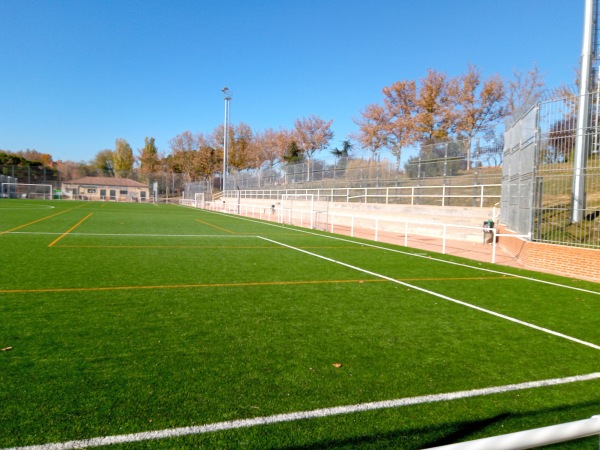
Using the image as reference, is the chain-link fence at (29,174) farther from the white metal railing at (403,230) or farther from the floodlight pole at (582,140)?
the floodlight pole at (582,140)

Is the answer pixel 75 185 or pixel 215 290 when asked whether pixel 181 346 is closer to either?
pixel 215 290

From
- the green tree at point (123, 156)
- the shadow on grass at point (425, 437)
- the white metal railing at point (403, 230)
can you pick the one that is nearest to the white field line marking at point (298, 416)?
the shadow on grass at point (425, 437)

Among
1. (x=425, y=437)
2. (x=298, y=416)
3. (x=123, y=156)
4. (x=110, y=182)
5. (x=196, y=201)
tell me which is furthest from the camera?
(x=123, y=156)

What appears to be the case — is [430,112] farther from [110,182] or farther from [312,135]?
[110,182]

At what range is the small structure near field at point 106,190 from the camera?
78.8 metres

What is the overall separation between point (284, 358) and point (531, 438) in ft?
10.7

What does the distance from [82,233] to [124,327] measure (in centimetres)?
1310

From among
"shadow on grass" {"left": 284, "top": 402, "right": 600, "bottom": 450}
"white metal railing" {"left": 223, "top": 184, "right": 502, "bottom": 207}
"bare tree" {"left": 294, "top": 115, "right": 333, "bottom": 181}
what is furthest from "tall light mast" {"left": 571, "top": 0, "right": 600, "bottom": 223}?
"bare tree" {"left": 294, "top": 115, "right": 333, "bottom": 181}

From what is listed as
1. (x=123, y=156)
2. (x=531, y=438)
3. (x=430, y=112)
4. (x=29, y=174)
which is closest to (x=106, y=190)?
(x=29, y=174)

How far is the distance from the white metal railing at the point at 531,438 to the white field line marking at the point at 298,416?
2.08 m

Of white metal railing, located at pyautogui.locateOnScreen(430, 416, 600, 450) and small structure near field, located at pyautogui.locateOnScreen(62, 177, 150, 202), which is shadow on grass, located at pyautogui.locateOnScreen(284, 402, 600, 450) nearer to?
white metal railing, located at pyautogui.locateOnScreen(430, 416, 600, 450)

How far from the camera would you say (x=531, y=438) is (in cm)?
143

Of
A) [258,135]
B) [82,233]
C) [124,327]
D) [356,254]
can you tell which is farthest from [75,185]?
[124,327]

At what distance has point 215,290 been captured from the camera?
7.71 m
